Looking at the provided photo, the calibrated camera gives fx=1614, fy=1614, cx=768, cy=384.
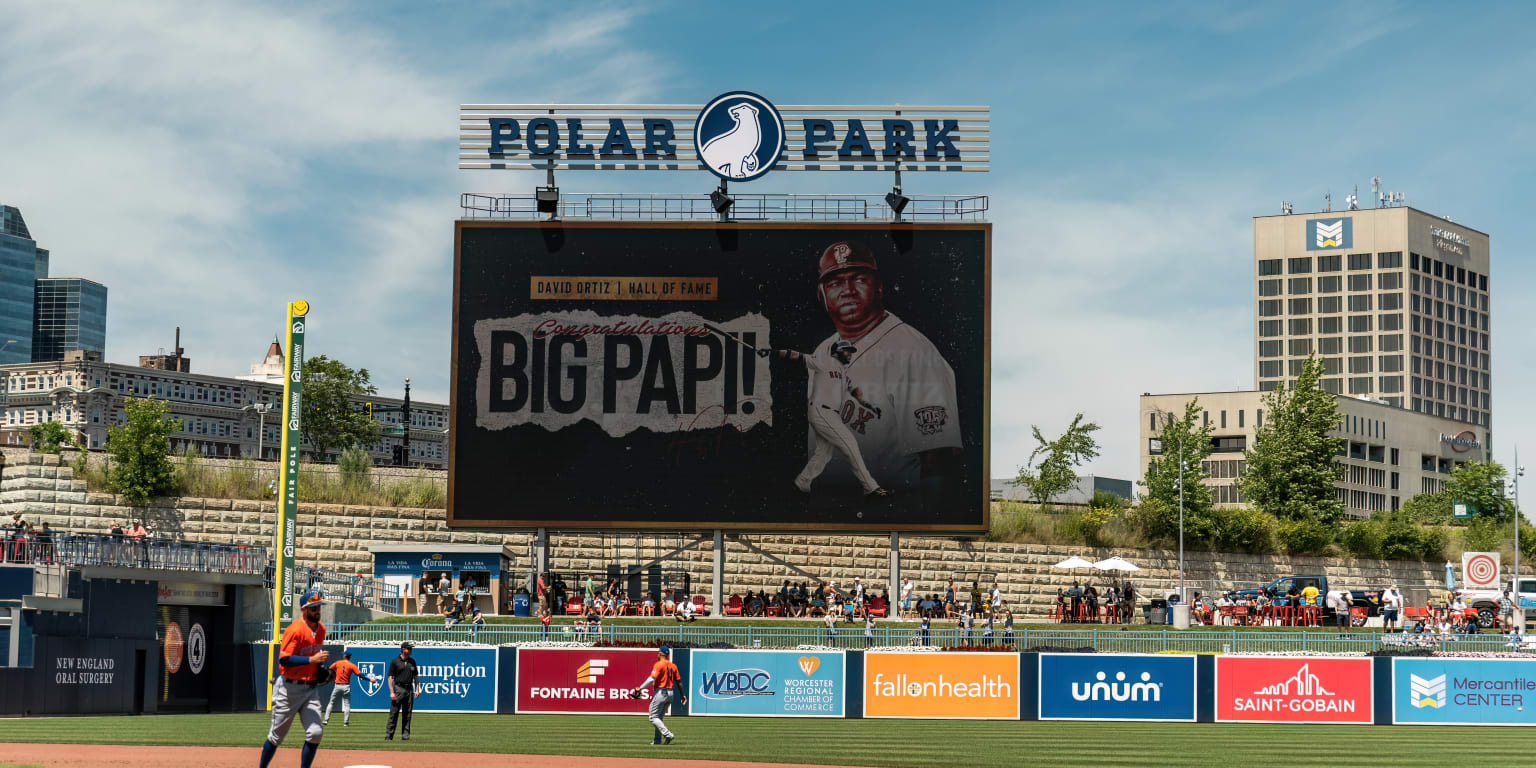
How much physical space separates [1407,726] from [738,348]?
2118 cm

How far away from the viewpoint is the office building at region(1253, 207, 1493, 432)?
177 m

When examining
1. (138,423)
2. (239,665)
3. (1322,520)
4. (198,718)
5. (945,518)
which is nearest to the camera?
(198,718)

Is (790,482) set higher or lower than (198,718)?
higher

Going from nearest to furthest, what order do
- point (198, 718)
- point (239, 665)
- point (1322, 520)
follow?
1. point (198, 718)
2. point (239, 665)
3. point (1322, 520)

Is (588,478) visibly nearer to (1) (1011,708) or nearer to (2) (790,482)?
(2) (790,482)

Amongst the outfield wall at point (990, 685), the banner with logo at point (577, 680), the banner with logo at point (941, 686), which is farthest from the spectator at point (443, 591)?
the banner with logo at point (941, 686)

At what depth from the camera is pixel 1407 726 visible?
112 ft

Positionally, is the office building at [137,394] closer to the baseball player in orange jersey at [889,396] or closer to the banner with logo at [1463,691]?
the baseball player in orange jersey at [889,396]

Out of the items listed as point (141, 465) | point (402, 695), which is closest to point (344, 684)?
point (402, 695)

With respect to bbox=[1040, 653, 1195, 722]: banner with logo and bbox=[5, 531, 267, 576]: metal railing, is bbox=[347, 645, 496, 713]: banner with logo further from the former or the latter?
bbox=[1040, 653, 1195, 722]: banner with logo

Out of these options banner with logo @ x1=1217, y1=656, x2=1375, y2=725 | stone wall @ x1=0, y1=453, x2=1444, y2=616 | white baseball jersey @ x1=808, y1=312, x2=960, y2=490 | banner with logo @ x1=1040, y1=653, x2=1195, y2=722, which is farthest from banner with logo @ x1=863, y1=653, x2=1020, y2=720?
stone wall @ x1=0, y1=453, x2=1444, y2=616

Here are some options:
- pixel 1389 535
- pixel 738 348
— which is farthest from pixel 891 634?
pixel 1389 535

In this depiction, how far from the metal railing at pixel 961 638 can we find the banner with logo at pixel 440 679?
2.48m

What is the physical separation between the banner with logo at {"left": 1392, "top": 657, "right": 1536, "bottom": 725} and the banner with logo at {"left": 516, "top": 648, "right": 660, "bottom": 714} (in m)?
16.7
